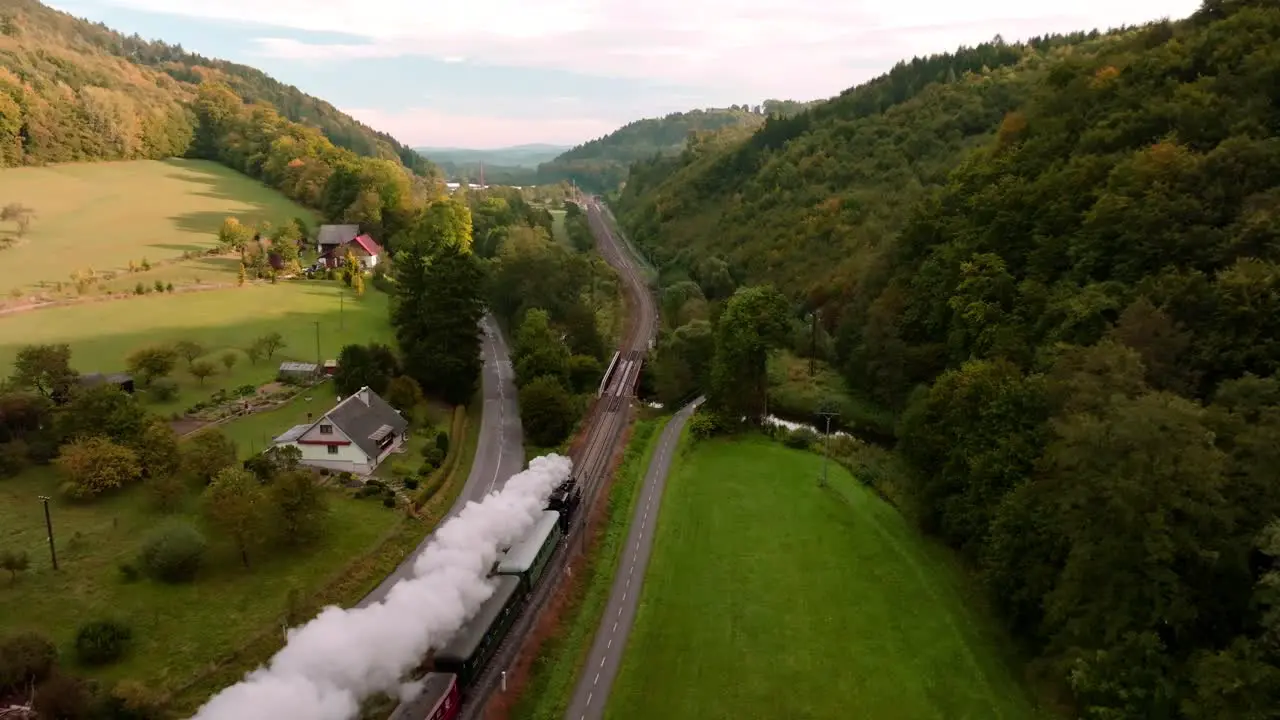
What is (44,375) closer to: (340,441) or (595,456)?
(340,441)

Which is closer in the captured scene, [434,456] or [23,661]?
[23,661]

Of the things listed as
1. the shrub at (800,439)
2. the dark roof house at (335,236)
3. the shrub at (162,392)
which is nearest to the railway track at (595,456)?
the shrub at (800,439)

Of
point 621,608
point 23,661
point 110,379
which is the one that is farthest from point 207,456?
point 621,608

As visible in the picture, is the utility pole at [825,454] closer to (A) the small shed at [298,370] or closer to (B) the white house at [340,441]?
(B) the white house at [340,441]

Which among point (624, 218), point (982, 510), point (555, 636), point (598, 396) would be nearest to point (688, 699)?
point (555, 636)

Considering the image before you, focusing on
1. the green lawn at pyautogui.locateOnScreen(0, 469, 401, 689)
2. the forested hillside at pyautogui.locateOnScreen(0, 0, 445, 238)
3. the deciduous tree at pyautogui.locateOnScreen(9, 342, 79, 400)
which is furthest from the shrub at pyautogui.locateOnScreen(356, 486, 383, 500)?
the forested hillside at pyautogui.locateOnScreen(0, 0, 445, 238)
